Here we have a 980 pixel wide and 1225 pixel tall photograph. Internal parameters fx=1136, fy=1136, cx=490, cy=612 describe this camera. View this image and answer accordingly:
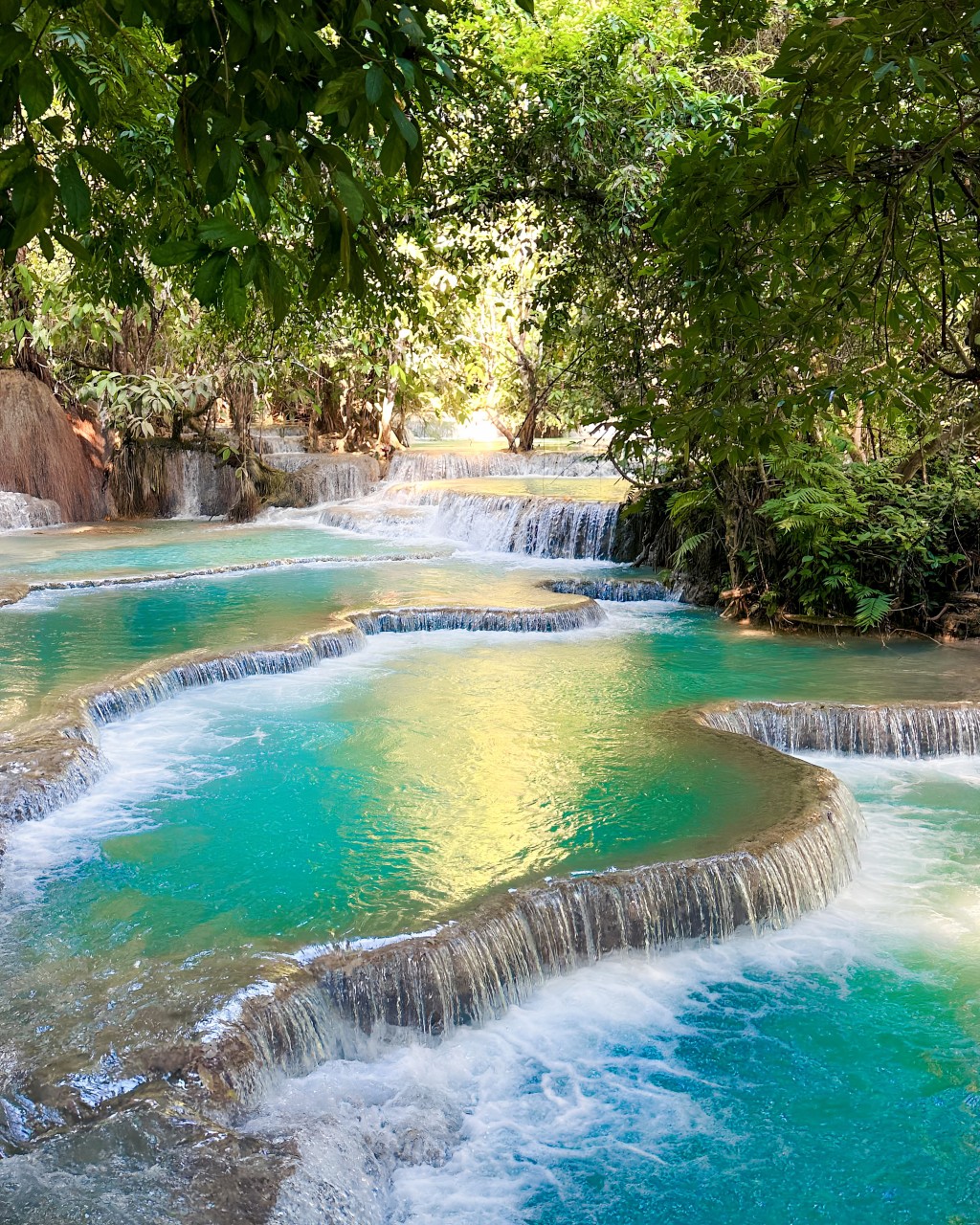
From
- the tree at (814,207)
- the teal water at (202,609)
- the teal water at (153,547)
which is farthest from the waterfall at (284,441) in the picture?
the tree at (814,207)

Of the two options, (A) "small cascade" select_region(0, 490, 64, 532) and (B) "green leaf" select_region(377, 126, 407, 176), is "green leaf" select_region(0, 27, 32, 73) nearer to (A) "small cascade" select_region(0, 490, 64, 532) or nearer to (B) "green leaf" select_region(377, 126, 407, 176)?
(B) "green leaf" select_region(377, 126, 407, 176)

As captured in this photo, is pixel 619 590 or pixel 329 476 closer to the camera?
pixel 619 590

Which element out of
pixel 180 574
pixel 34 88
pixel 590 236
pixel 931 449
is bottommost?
pixel 180 574

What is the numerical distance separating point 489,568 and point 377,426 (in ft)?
45.9

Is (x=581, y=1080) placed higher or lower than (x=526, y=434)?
lower

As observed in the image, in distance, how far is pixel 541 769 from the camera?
766cm

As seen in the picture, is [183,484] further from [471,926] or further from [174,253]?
[174,253]

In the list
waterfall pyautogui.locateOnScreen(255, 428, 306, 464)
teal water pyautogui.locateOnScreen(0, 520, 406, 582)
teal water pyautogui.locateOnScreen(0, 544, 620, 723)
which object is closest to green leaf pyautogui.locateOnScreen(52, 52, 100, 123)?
teal water pyautogui.locateOnScreen(0, 544, 620, 723)

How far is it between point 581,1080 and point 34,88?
14.8 feet

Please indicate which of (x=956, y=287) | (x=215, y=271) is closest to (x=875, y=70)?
(x=956, y=287)

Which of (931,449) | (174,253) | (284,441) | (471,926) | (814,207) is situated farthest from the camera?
(284,441)

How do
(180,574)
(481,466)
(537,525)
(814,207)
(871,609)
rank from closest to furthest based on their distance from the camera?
(814,207) → (871,609) → (180,574) → (537,525) → (481,466)

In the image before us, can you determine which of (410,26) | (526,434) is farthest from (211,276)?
(526,434)

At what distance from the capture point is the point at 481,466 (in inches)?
1024
